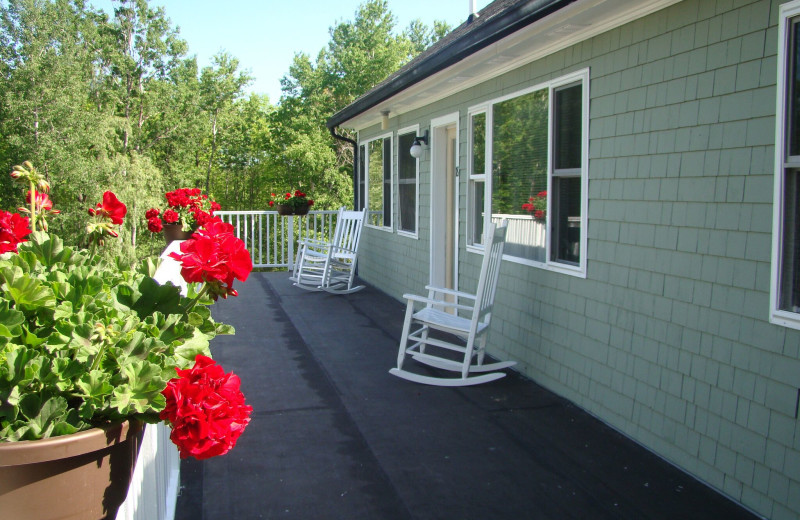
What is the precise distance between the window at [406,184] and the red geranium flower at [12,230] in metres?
5.55

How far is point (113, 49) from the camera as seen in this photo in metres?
25.0

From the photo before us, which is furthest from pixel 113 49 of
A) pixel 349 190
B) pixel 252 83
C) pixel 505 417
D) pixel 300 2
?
pixel 505 417

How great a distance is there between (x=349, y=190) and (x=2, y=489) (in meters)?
23.7

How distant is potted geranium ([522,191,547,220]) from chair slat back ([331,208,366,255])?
4.30m

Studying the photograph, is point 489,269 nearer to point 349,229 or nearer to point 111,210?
point 111,210

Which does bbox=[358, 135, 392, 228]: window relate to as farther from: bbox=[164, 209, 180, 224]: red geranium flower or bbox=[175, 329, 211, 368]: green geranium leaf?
bbox=[175, 329, 211, 368]: green geranium leaf

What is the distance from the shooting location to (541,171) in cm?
450

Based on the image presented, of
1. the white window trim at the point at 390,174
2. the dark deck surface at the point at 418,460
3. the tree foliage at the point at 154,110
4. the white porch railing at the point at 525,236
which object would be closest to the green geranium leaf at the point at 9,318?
the dark deck surface at the point at 418,460

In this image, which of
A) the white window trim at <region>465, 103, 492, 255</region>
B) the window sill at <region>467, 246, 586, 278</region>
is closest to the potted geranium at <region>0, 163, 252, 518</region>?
the window sill at <region>467, 246, 586, 278</region>

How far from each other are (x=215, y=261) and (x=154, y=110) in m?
25.2

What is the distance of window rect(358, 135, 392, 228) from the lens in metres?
8.48

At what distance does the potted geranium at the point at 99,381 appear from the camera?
3.63ft

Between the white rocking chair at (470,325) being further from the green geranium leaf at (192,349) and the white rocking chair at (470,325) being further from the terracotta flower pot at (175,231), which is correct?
the green geranium leaf at (192,349)

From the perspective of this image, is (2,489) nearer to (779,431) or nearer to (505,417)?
(779,431)
